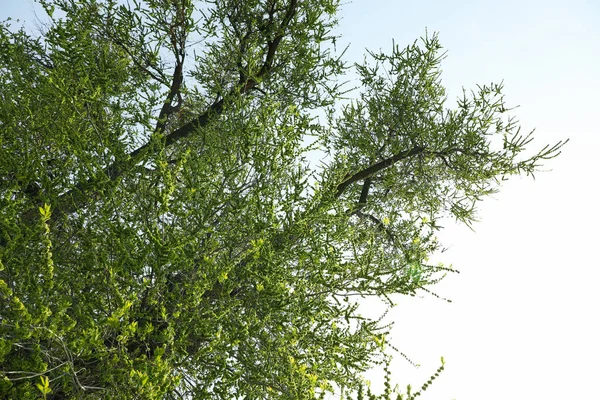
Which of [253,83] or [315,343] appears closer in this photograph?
[315,343]

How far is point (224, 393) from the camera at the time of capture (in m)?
6.04

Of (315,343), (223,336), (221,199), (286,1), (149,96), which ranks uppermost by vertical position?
(286,1)

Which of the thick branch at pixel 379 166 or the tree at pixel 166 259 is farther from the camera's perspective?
the thick branch at pixel 379 166

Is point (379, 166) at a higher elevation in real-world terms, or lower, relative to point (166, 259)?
higher

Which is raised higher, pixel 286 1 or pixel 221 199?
pixel 286 1

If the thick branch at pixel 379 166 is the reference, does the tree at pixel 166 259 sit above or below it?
below

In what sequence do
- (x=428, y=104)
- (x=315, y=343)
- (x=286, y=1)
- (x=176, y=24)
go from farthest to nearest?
(x=428, y=104)
(x=286, y=1)
(x=176, y=24)
(x=315, y=343)

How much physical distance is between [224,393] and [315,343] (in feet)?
3.54

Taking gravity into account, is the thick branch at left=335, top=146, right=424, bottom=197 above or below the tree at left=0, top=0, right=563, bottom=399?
above

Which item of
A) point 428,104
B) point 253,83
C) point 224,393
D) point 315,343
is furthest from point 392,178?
point 224,393

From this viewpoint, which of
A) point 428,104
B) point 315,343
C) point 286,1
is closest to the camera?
point 315,343

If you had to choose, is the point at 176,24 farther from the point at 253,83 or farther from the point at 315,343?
the point at 315,343

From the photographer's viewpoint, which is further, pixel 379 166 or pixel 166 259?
pixel 379 166

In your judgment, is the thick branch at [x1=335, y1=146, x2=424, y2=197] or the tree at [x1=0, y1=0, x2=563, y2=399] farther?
the thick branch at [x1=335, y1=146, x2=424, y2=197]
